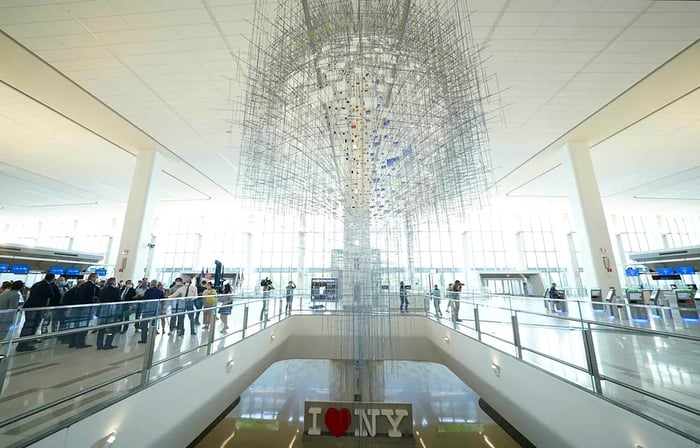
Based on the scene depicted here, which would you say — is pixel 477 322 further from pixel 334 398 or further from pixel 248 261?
pixel 248 261

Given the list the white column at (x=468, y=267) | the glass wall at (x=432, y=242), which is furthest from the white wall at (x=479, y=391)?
the glass wall at (x=432, y=242)

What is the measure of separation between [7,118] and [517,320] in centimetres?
1242

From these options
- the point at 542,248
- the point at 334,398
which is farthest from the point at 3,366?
the point at 542,248

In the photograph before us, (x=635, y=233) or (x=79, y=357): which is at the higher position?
(x=635, y=233)

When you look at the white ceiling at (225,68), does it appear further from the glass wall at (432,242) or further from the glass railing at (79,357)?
→ the glass wall at (432,242)

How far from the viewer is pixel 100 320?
3225 millimetres

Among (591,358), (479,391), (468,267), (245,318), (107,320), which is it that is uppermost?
(468,267)

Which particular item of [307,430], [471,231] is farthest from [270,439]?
[471,231]

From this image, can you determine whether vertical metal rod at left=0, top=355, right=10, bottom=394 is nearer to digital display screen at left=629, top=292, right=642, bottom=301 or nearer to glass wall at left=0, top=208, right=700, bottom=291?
digital display screen at left=629, top=292, right=642, bottom=301

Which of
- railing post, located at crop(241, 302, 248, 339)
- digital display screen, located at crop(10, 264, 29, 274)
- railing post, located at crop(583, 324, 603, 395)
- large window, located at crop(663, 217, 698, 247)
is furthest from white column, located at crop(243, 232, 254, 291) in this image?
large window, located at crop(663, 217, 698, 247)

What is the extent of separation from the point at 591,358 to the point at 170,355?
14.8 ft

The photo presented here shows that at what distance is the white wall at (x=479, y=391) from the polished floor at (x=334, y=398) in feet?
4.23

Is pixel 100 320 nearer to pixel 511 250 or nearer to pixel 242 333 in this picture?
pixel 242 333

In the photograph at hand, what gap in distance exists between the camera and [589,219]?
8711mm
